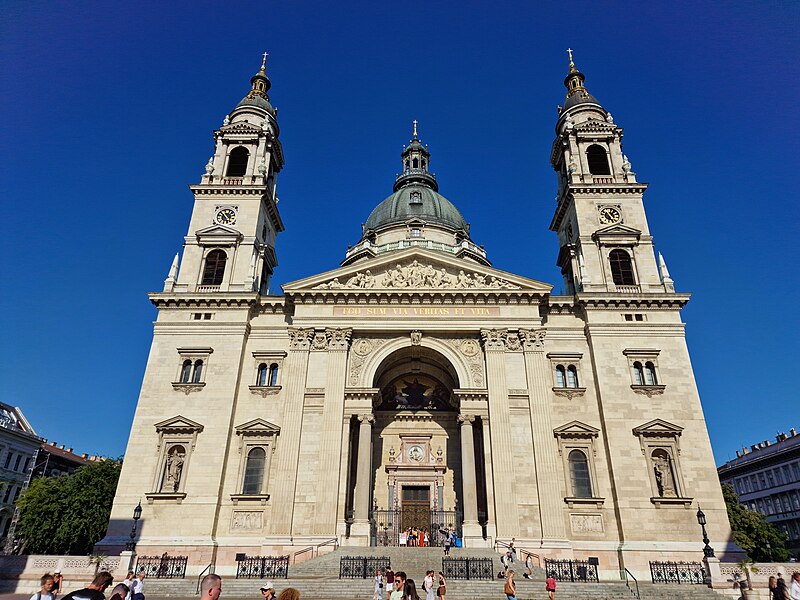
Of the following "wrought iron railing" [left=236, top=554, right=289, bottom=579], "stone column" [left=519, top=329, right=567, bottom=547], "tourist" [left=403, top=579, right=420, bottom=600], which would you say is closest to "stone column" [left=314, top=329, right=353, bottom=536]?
"wrought iron railing" [left=236, top=554, right=289, bottom=579]

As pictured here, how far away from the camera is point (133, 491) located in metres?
30.0

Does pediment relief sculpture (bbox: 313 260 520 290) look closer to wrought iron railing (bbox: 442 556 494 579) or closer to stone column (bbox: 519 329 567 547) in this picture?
stone column (bbox: 519 329 567 547)

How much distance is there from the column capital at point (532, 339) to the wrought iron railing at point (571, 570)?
38.4ft

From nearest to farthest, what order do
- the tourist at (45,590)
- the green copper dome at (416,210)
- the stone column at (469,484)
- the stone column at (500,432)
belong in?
1. the tourist at (45,590)
2. the stone column at (500,432)
3. the stone column at (469,484)
4. the green copper dome at (416,210)

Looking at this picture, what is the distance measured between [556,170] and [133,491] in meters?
38.2

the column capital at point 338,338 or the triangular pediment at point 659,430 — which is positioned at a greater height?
the column capital at point 338,338

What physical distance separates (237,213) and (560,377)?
24480mm

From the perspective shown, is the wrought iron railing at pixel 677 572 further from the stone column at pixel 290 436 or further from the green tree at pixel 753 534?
the green tree at pixel 753 534

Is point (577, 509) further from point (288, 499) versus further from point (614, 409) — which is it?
point (288, 499)

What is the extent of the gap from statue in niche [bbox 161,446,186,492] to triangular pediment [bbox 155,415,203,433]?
1.03 meters

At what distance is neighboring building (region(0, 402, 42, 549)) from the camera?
5508 cm

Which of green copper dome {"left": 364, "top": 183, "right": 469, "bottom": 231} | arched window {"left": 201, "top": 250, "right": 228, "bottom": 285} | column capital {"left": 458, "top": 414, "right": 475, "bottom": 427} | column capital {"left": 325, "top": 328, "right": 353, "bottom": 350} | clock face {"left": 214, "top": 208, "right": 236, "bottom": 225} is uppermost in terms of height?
green copper dome {"left": 364, "top": 183, "right": 469, "bottom": 231}

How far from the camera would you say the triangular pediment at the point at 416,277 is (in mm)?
34438

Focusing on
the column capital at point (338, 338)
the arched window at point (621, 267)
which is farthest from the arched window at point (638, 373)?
the column capital at point (338, 338)
